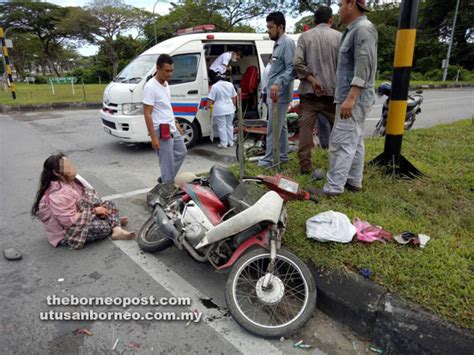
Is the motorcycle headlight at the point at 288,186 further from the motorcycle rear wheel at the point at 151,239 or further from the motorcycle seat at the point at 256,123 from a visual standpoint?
the motorcycle seat at the point at 256,123

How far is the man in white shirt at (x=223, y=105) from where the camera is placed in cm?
652

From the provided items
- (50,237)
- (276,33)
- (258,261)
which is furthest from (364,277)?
(276,33)

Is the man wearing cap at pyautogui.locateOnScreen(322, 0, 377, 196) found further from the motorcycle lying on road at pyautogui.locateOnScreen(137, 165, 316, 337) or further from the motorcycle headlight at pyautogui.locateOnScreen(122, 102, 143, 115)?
the motorcycle headlight at pyautogui.locateOnScreen(122, 102, 143, 115)

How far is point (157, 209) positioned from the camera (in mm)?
2859

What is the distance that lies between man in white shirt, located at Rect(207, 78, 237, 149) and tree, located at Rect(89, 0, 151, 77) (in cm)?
3123

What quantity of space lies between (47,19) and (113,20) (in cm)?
976

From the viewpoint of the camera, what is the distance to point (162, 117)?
3.80m

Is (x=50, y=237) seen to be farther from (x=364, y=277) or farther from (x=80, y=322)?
(x=364, y=277)

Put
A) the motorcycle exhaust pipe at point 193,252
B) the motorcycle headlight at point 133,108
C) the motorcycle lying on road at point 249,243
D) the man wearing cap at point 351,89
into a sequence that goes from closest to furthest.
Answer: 1. the motorcycle lying on road at point 249,243
2. the motorcycle exhaust pipe at point 193,252
3. the man wearing cap at point 351,89
4. the motorcycle headlight at point 133,108

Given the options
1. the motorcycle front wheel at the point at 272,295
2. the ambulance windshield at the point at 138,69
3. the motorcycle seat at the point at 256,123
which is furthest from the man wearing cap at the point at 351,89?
the ambulance windshield at the point at 138,69

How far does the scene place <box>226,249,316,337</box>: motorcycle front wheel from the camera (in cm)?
214

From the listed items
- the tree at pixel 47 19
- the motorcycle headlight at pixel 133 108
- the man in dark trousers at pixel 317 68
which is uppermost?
the tree at pixel 47 19

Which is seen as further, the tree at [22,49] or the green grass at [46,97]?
the tree at [22,49]

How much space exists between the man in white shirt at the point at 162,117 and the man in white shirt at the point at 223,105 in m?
2.59
